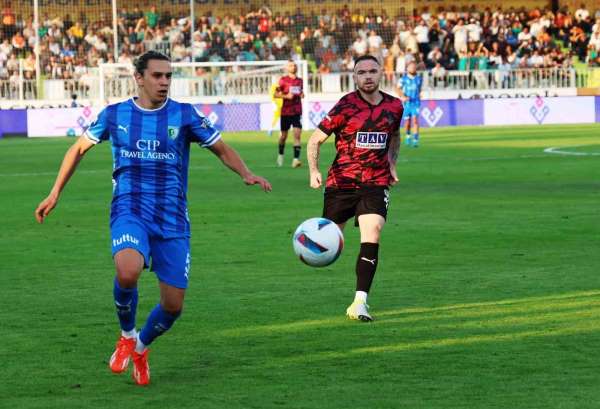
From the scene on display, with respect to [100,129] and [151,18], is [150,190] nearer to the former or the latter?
[100,129]

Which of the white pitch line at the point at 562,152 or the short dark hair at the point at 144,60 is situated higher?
the short dark hair at the point at 144,60

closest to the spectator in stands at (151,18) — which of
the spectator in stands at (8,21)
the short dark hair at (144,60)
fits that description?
the spectator in stands at (8,21)

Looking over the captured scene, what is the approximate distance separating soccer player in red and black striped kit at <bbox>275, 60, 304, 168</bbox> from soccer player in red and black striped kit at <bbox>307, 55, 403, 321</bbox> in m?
16.3

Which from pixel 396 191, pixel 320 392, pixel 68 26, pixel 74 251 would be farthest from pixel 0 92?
pixel 320 392

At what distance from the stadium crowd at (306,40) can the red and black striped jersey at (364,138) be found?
114 ft

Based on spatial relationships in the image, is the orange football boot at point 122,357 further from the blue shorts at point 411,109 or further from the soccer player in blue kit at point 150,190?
the blue shorts at point 411,109

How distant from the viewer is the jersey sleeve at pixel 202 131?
Result: 7.90 metres

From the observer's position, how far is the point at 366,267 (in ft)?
32.6

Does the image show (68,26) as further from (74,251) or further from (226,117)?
(74,251)

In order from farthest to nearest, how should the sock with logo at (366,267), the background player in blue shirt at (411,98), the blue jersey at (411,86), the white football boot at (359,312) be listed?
the blue jersey at (411,86) → the background player in blue shirt at (411,98) → the sock with logo at (366,267) → the white football boot at (359,312)

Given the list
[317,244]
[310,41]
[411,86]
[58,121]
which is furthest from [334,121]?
[310,41]

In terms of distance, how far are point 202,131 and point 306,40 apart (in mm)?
41254

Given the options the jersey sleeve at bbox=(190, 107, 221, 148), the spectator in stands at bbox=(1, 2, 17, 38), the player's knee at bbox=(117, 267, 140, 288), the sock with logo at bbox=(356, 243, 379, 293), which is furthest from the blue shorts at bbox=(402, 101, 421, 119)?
the player's knee at bbox=(117, 267, 140, 288)

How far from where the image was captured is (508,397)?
6.91m
